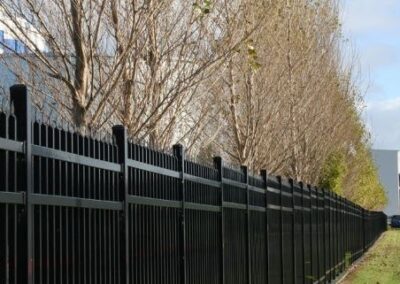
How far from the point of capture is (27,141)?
4.06m

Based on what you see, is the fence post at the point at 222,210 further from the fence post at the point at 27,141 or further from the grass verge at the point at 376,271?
the grass verge at the point at 376,271

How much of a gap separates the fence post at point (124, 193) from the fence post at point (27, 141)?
152cm

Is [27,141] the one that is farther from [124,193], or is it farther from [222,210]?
[222,210]

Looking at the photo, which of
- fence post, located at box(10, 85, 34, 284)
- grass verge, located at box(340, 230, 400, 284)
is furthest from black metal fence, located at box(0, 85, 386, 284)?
grass verge, located at box(340, 230, 400, 284)

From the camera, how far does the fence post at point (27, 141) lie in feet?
13.2

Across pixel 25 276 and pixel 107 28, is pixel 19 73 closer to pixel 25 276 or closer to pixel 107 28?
pixel 107 28

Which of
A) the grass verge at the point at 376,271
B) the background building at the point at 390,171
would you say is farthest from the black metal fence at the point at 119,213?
the background building at the point at 390,171

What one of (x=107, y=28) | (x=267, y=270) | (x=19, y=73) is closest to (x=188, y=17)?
(x=107, y=28)

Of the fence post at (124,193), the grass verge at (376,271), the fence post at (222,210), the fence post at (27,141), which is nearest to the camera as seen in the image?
the fence post at (27,141)

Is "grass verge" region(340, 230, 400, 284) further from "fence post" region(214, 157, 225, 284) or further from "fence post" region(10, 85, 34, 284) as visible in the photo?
"fence post" region(10, 85, 34, 284)

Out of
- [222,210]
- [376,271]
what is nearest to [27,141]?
[222,210]

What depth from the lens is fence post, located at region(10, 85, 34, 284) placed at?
13.2 feet

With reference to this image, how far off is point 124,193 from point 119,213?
0.41 feet

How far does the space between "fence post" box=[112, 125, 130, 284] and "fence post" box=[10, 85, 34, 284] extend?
152 cm
